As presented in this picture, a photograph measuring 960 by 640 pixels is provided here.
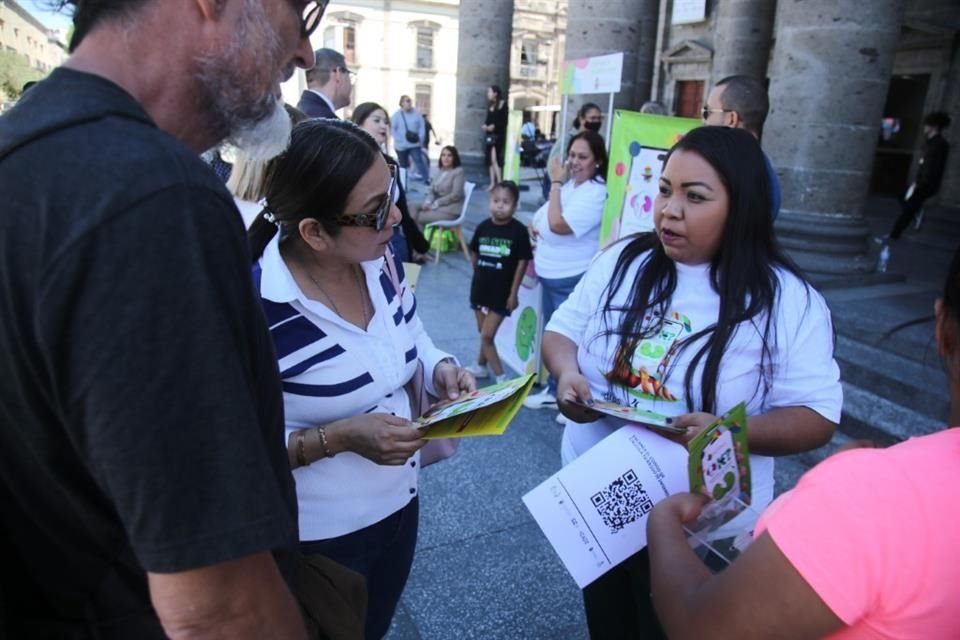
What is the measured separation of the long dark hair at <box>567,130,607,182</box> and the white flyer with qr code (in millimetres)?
3216

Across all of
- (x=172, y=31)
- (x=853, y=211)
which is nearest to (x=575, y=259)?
(x=853, y=211)

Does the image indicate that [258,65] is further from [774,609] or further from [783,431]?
[783,431]

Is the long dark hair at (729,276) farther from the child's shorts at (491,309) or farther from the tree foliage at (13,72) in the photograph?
the tree foliage at (13,72)

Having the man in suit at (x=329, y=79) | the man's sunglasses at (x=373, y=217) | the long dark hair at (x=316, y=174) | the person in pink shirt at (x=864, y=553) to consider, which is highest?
the man in suit at (x=329, y=79)

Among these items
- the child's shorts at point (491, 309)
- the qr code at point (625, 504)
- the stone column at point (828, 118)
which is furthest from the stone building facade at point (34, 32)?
the stone column at point (828, 118)

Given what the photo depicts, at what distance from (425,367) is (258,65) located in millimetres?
1207

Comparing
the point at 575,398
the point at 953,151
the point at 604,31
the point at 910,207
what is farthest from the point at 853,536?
the point at 953,151

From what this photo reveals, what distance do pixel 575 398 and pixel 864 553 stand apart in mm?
969

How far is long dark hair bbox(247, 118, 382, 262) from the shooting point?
1.65 meters

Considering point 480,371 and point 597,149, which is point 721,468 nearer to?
point 597,149

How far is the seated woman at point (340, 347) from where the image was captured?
1.57 meters

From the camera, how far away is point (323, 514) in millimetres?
1637

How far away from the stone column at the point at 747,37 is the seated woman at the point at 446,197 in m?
6.13

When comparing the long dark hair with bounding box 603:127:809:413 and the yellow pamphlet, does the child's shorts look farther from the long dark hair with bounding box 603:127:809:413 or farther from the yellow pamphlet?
the yellow pamphlet
